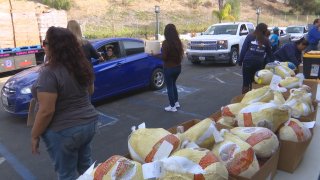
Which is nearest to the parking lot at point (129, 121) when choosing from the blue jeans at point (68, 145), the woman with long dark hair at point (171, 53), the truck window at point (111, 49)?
the woman with long dark hair at point (171, 53)

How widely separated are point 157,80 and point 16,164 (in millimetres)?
4979

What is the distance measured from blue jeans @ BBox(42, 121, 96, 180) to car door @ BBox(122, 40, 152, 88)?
4.98m

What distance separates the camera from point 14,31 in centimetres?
1237

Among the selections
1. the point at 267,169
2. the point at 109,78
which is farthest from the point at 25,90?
the point at 267,169

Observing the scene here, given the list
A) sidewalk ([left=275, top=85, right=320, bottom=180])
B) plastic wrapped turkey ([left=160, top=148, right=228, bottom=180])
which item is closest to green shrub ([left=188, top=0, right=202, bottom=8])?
sidewalk ([left=275, top=85, right=320, bottom=180])

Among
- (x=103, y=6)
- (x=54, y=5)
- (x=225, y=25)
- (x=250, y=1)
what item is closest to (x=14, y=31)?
(x=225, y=25)

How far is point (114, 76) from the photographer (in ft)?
25.0

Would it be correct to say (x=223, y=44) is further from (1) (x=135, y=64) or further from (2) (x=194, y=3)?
(2) (x=194, y=3)

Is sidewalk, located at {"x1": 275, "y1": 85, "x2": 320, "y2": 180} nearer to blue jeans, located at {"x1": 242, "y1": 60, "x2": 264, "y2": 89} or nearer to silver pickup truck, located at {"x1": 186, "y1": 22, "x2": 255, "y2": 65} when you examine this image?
blue jeans, located at {"x1": 242, "y1": 60, "x2": 264, "y2": 89}

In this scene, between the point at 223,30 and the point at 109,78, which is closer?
the point at 109,78

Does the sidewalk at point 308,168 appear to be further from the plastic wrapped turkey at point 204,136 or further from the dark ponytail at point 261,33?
the dark ponytail at point 261,33

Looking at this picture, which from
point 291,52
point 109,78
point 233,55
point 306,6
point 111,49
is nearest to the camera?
point 291,52

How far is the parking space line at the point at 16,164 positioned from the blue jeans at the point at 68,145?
1.60 meters

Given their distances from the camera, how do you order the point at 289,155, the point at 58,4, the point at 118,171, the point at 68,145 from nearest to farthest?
1. the point at 118,171
2. the point at 289,155
3. the point at 68,145
4. the point at 58,4
